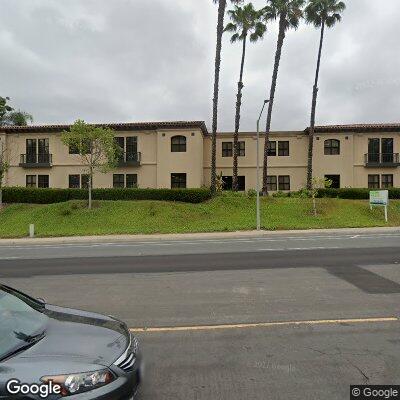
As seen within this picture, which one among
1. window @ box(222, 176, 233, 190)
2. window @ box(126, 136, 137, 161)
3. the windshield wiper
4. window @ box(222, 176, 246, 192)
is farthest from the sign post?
the windshield wiper

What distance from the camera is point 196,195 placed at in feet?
103

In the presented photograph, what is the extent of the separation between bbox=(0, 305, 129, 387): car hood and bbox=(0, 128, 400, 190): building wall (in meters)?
32.7

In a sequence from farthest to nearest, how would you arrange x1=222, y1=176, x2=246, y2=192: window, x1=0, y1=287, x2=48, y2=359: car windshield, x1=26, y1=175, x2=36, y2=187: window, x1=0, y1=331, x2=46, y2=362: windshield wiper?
1. x1=222, y1=176, x2=246, y2=192: window
2. x1=26, y1=175, x2=36, y2=187: window
3. x1=0, y1=287, x2=48, y2=359: car windshield
4. x1=0, y1=331, x2=46, y2=362: windshield wiper

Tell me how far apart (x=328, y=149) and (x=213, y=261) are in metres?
28.2

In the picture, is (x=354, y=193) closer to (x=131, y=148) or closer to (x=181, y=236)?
(x=181, y=236)

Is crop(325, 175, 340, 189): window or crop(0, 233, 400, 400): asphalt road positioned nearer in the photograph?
crop(0, 233, 400, 400): asphalt road

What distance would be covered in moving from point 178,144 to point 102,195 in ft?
27.4

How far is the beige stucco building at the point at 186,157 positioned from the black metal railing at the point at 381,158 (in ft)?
0.26

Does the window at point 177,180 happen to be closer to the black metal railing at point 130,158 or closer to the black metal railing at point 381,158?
the black metal railing at point 130,158

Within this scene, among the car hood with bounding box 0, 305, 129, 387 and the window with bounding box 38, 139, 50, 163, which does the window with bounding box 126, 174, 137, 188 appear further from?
the car hood with bounding box 0, 305, 129, 387

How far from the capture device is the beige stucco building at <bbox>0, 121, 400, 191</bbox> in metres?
36.8

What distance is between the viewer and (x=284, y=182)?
3912cm

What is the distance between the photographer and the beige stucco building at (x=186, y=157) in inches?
1449

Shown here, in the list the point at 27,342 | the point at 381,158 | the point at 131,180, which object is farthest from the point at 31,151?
the point at 27,342
